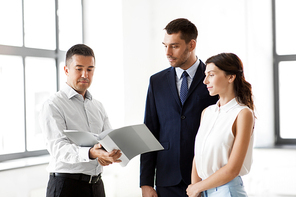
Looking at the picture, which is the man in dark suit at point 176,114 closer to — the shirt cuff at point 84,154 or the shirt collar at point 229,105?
the shirt collar at point 229,105

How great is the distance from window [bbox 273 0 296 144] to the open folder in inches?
125

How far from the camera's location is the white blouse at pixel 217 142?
5.71 ft

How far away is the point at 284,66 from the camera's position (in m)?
4.61

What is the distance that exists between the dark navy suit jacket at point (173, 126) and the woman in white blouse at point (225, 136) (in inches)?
6.1

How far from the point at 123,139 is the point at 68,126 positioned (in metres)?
0.47

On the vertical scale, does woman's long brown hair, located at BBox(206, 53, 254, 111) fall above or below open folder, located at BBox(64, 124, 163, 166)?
above

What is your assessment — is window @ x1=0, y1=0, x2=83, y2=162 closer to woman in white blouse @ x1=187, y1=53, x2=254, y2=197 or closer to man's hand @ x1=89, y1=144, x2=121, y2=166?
man's hand @ x1=89, y1=144, x2=121, y2=166

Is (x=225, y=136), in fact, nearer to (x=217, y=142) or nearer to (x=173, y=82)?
(x=217, y=142)

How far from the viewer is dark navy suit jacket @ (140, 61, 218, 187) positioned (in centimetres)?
207

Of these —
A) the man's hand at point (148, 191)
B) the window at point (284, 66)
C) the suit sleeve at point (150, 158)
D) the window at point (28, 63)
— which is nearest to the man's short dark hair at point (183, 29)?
the suit sleeve at point (150, 158)

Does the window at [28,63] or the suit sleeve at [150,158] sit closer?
the suit sleeve at [150,158]

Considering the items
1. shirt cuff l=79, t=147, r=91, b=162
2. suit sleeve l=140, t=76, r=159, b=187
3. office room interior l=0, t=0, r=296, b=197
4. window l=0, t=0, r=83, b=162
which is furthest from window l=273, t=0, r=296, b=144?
shirt cuff l=79, t=147, r=91, b=162

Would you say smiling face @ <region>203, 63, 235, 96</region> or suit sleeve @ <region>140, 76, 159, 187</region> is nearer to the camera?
smiling face @ <region>203, 63, 235, 96</region>

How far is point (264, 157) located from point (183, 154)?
266cm
